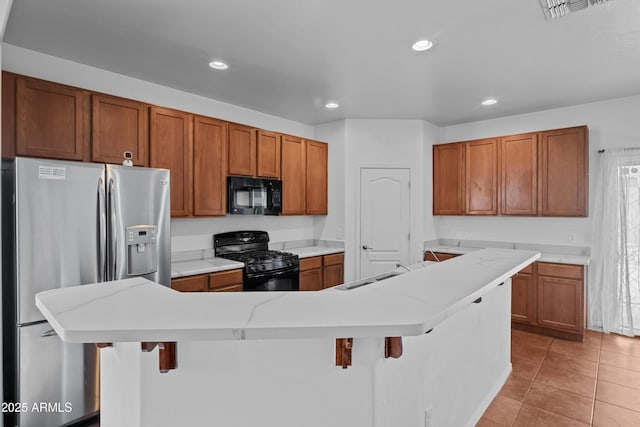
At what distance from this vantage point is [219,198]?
3.55 metres

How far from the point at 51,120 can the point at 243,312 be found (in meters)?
2.46

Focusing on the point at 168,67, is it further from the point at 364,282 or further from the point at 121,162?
the point at 364,282

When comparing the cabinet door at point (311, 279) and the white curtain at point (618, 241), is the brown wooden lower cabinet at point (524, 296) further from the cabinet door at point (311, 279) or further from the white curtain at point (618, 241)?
the cabinet door at point (311, 279)

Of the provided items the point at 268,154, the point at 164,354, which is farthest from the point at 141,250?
the point at 268,154

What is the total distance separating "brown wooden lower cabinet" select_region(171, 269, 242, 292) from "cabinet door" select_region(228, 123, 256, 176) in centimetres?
114

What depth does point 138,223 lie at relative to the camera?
8.29ft

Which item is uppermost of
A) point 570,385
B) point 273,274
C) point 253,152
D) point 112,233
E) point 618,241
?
point 253,152

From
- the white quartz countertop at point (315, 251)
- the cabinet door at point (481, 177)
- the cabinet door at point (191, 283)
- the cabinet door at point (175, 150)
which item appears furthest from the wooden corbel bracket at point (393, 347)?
the cabinet door at point (481, 177)

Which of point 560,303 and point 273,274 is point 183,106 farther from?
point 560,303

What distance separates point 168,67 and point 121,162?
95 centimetres

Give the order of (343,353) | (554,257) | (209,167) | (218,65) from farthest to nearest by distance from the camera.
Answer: (554,257)
(209,167)
(218,65)
(343,353)

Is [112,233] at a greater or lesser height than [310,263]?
greater

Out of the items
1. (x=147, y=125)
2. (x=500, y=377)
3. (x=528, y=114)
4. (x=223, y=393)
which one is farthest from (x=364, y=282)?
(x=528, y=114)

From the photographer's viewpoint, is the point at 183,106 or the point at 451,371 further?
the point at 183,106
